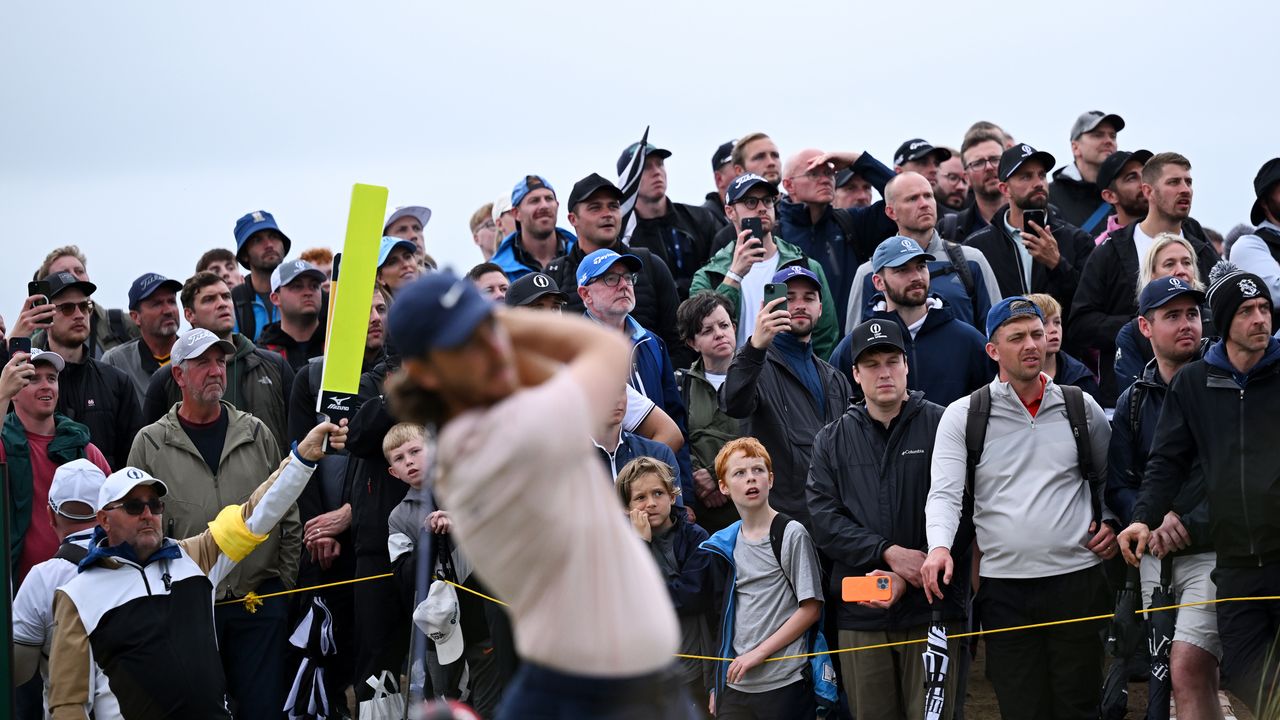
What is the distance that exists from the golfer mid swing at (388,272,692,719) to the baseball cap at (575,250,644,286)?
4939 millimetres

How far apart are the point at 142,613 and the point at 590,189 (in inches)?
158

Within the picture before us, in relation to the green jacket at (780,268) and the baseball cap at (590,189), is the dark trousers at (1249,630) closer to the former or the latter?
the green jacket at (780,268)

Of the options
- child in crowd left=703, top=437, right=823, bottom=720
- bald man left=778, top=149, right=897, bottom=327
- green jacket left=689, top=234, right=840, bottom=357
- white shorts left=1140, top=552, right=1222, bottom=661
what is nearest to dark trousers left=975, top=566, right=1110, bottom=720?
white shorts left=1140, top=552, right=1222, bottom=661

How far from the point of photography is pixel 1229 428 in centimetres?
691

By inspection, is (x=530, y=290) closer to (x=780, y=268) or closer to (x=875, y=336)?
(x=780, y=268)

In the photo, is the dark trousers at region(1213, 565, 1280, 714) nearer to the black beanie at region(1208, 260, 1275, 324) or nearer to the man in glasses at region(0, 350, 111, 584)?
the black beanie at region(1208, 260, 1275, 324)

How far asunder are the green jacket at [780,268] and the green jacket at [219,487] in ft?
9.78

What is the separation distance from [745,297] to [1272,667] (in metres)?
3.93

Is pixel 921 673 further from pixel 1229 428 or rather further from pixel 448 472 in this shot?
pixel 448 472

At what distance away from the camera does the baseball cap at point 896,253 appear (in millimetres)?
8547

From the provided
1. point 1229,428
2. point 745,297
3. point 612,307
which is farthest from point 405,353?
point 745,297

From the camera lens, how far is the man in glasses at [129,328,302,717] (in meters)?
8.20

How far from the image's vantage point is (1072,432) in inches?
287

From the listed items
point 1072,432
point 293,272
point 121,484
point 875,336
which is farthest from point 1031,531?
point 293,272
